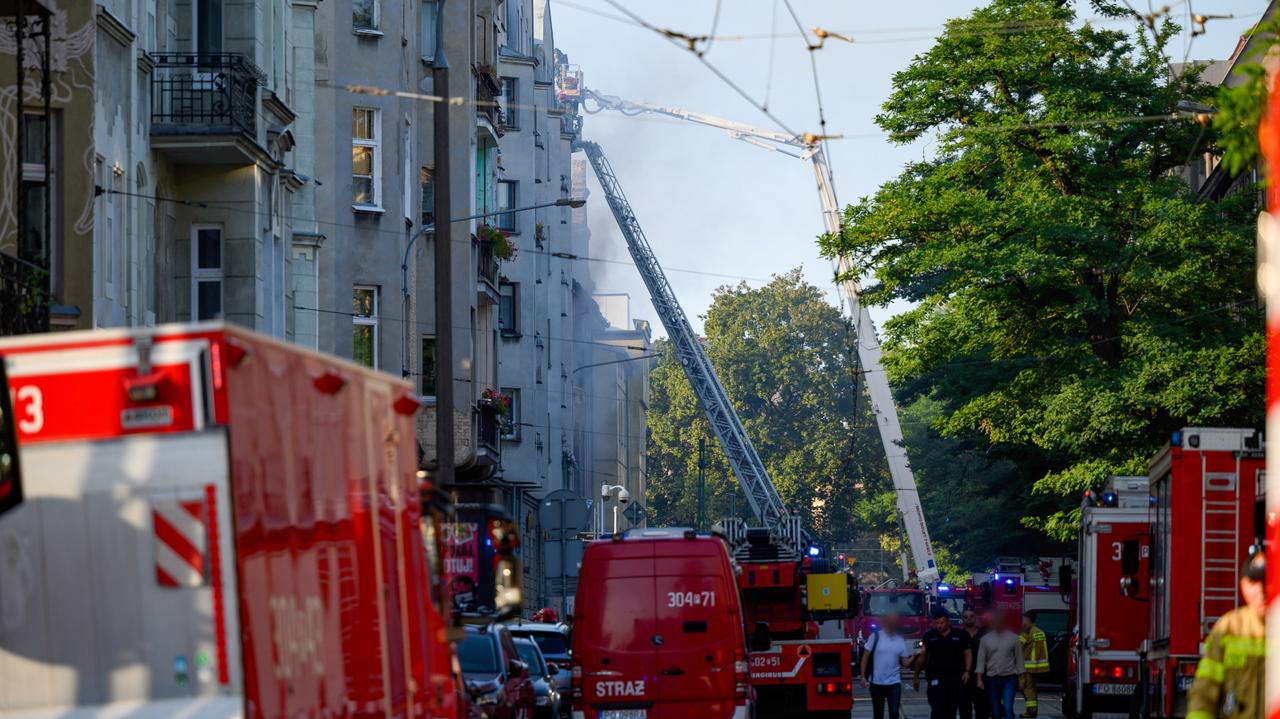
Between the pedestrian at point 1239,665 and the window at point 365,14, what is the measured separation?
2995cm

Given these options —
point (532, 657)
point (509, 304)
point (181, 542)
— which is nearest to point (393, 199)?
point (532, 657)

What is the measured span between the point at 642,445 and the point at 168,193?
10180cm

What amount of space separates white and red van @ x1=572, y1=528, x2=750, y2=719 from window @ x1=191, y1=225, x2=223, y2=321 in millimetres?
7966

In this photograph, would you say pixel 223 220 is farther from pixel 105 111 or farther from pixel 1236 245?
pixel 1236 245

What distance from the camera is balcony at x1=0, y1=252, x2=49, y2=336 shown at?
1767 cm

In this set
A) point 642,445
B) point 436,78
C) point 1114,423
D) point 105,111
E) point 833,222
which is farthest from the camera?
point 642,445

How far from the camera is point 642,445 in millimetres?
126438

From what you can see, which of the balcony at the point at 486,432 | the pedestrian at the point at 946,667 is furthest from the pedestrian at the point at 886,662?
the balcony at the point at 486,432

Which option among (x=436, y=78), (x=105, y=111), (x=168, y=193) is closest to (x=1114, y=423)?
(x=436, y=78)

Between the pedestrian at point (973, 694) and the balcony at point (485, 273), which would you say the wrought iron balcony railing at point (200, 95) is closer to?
the pedestrian at point (973, 694)

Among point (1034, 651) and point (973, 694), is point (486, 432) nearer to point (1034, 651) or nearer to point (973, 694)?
point (1034, 651)

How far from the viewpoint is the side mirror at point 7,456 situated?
22.1 feet

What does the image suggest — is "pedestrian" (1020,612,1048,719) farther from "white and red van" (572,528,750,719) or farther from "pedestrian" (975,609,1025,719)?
"white and red van" (572,528,750,719)

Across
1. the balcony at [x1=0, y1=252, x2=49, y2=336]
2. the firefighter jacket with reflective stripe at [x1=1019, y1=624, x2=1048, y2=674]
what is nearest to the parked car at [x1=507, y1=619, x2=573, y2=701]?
the firefighter jacket with reflective stripe at [x1=1019, y1=624, x2=1048, y2=674]
